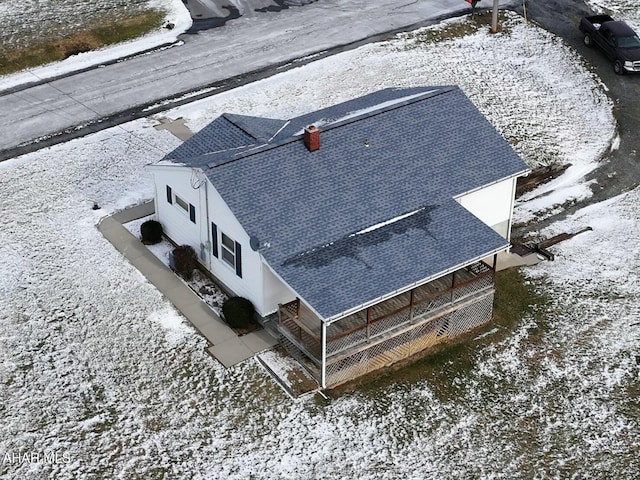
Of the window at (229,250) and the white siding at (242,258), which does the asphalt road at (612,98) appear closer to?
the white siding at (242,258)

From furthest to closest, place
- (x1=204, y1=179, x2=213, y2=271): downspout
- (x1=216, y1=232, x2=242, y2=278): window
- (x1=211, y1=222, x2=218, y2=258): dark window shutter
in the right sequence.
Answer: (x1=211, y1=222, x2=218, y2=258): dark window shutter
(x1=204, y1=179, x2=213, y2=271): downspout
(x1=216, y1=232, x2=242, y2=278): window

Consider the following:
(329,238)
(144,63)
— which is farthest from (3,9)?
(329,238)

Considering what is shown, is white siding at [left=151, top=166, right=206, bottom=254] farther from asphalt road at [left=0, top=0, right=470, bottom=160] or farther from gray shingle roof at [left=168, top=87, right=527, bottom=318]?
asphalt road at [left=0, top=0, right=470, bottom=160]

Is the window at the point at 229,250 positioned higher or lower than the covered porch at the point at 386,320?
higher

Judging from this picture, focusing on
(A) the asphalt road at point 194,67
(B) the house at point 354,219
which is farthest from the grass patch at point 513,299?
(A) the asphalt road at point 194,67

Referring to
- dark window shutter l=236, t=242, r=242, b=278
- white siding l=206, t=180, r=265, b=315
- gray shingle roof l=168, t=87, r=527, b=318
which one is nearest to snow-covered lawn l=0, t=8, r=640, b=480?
white siding l=206, t=180, r=265, b=315

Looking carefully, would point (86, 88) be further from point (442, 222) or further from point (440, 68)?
point (442, 222)
